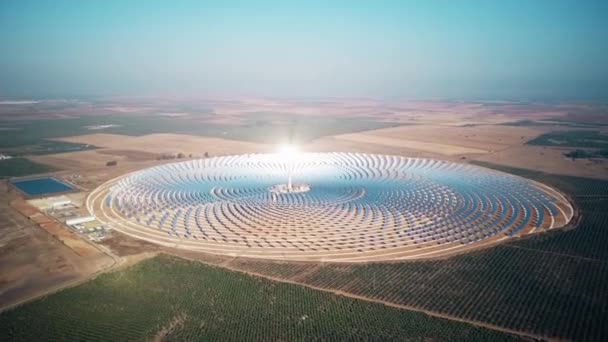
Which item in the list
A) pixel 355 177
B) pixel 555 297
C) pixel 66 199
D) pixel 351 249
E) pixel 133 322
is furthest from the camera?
pixel 355 177

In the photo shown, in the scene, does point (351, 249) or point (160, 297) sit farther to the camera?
point (351, 249)

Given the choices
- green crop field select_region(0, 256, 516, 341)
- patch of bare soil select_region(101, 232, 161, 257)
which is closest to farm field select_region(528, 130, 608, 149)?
green crop field select_region(0, 256, 516, 341)

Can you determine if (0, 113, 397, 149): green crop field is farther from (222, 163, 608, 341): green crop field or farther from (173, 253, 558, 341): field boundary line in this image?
(222, 163, 608, 341): green crop field

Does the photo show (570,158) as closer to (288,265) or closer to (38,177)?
(288,265)

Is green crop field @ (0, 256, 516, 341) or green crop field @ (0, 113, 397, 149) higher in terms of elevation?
green crop field @ (0, 113, 397, 149)

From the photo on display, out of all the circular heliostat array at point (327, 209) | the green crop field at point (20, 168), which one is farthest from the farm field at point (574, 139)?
the green crop field at point (20, 168)

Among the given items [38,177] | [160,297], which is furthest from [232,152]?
[160,297]

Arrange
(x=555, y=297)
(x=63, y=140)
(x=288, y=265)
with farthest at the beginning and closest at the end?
(x=63, y=140)
(x=288, y=265)
(x=555, y=297)
